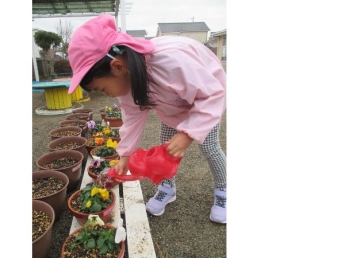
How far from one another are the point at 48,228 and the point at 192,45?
3.02ft

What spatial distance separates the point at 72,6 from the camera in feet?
15.5

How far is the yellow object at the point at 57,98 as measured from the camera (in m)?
4.11

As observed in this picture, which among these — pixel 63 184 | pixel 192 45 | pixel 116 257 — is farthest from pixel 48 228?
pixel 192 45

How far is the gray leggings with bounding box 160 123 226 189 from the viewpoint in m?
1.19

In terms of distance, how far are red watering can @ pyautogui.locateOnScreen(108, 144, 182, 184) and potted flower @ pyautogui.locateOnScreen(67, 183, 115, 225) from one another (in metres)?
0.41

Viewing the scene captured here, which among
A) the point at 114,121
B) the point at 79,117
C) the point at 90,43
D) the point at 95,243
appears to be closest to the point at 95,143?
the point at 114,121

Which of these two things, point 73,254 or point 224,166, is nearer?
point 73,254

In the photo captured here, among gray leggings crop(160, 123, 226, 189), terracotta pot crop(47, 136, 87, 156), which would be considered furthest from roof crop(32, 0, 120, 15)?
gray leggings crop(160, 123, 226, 189)

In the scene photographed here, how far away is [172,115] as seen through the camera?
43.3 inches

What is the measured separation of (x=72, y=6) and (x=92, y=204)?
464cm

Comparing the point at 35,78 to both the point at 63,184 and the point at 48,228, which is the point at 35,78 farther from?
the point at 48,228

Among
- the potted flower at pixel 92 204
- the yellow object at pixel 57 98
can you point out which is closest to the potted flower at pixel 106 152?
the potted flower at pixel 92 204

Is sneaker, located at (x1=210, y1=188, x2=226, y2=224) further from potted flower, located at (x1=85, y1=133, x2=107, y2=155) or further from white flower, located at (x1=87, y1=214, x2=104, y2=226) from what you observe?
potted flower, located at (x1=85, y1=133, x2=107, y2=155)

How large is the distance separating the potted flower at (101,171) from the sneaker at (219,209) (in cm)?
59
